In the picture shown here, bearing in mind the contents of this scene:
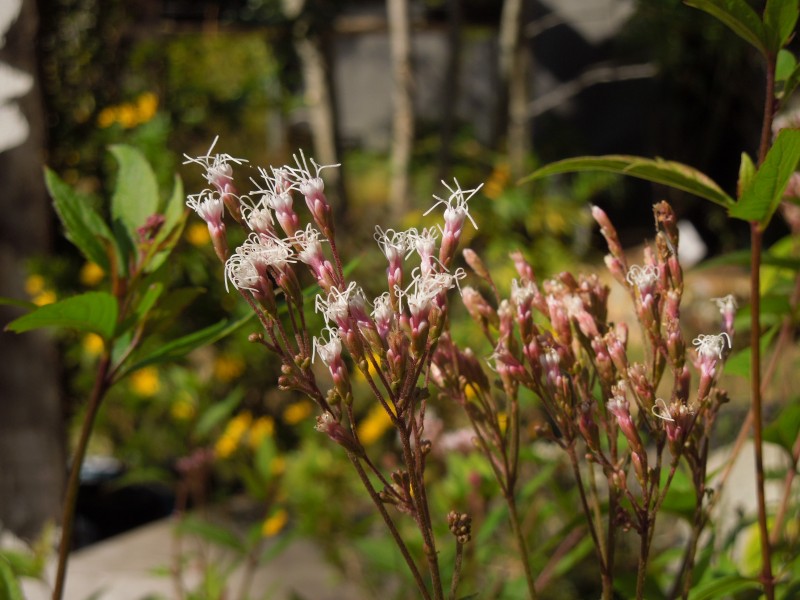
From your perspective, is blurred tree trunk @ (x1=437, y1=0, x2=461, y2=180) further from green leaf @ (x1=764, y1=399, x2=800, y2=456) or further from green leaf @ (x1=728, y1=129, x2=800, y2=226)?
green leaf @ (x1=728, y1=129, x2=800, y2=226)

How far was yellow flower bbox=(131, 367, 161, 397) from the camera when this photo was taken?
269 centimetres

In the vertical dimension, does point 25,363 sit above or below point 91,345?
above

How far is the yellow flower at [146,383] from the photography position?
2688 mm

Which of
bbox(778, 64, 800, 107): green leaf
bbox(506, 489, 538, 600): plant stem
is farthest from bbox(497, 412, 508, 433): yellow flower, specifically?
bbox(778, 64, 800, 107): green leaf

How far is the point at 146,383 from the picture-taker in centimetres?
272

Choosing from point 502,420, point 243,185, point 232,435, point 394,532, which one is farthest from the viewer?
point 243,185

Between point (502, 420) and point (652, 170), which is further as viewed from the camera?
point (502, 420)

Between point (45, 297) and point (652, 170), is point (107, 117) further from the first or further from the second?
point (652, 170)

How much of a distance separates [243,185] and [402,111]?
0.77m

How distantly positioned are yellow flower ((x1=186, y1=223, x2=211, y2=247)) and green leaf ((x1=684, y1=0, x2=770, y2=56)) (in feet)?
7.52

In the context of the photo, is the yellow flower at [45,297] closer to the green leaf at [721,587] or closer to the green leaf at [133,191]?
the green leaf at [133,191]

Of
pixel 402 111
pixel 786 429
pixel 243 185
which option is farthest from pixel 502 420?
pixel 402 111

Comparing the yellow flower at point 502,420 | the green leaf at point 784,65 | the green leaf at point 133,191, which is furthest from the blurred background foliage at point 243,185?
the green leaf at point 784,65

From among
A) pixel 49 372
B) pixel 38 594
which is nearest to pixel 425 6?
pixel 49 372
